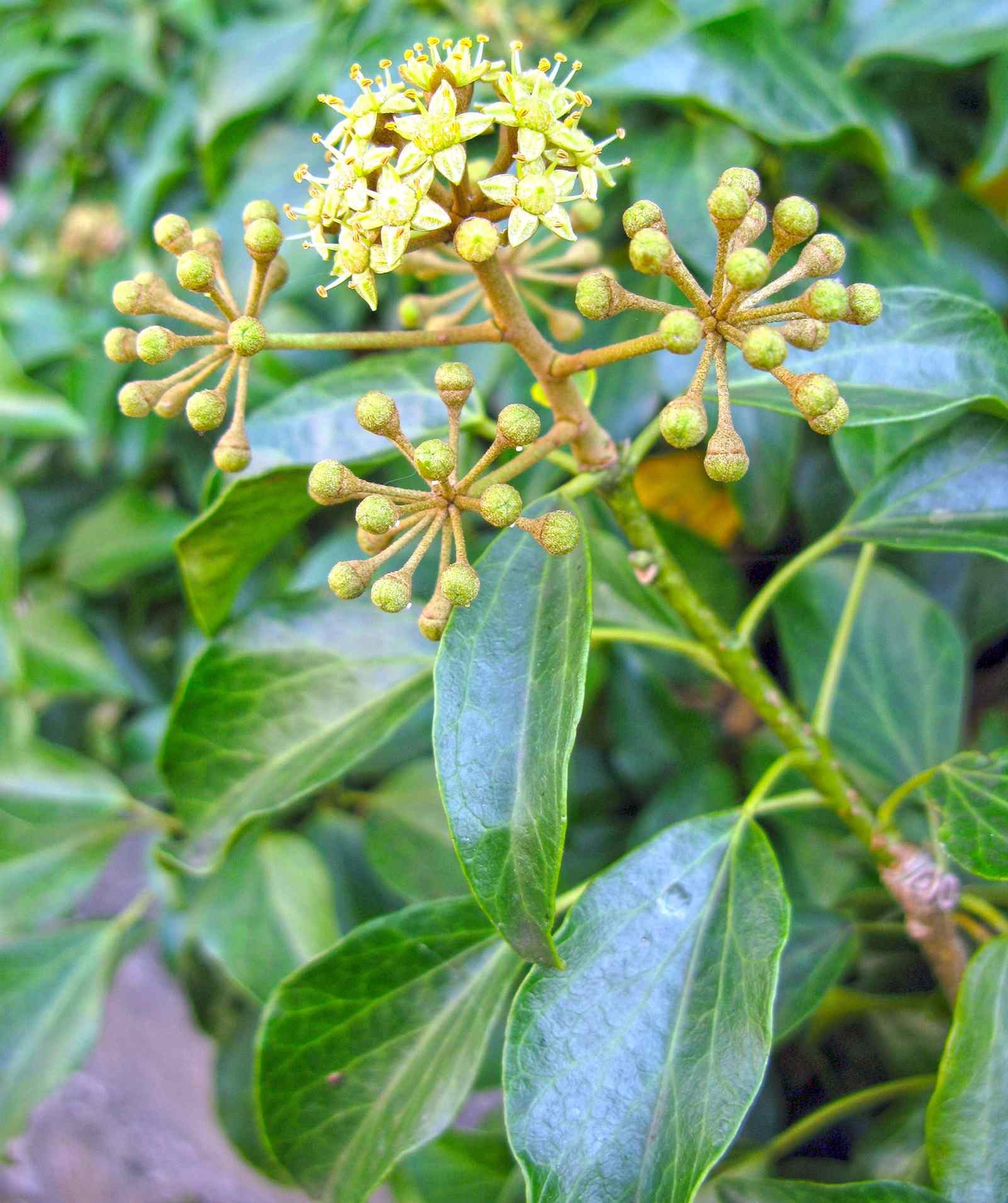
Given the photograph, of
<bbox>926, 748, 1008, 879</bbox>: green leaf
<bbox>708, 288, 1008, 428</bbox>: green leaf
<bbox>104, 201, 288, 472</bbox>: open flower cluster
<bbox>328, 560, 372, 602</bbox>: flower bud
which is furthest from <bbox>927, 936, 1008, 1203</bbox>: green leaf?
<bbox>104, 201, 288, 472</bbox>: open flower cluster

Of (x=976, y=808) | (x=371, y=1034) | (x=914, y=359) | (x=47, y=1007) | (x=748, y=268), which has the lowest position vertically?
(x=47, y=1007)

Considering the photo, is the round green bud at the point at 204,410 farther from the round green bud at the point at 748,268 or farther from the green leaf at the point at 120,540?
the green leaf at the point at 120,540

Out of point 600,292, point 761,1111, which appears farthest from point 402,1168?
point 600,292

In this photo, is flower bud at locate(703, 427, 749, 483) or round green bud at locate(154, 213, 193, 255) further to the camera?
round green bud at locate(154, 213, 193, 255)

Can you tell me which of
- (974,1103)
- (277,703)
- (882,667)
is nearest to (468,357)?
(277,703)

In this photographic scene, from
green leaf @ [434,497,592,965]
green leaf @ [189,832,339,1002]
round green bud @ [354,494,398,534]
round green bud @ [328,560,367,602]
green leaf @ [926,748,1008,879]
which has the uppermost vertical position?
round green bud @ [354,494,398,534]

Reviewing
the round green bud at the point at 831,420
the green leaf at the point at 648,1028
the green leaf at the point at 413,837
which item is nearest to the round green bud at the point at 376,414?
the round green bud at the point at 831,420

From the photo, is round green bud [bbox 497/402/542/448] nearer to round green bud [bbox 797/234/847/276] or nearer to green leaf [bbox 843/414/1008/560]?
round green bud [bbox 797/234/847/276]

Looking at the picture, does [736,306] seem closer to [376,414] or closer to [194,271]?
[376,414]
